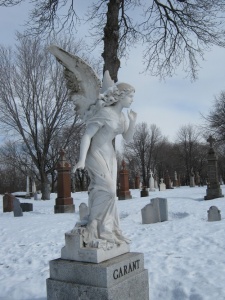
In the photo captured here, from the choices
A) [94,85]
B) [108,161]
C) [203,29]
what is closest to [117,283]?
[108,161]

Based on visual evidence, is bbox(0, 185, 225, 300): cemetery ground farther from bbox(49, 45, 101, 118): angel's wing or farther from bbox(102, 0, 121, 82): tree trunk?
bbox(102, 0, 121, 82): tree trunk

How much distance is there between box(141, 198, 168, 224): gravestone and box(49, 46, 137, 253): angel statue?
252 inches

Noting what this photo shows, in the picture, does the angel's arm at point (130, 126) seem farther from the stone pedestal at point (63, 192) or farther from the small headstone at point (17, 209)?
the stone pedestal at point (63, 192)

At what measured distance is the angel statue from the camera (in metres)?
3.99

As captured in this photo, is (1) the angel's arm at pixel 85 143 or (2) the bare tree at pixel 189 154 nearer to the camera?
(1) the angel's arm at pixel 85 143

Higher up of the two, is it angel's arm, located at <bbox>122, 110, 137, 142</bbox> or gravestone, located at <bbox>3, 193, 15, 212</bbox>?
angel's arm, located at <bbox>122, 110, 137, 142</bbox>

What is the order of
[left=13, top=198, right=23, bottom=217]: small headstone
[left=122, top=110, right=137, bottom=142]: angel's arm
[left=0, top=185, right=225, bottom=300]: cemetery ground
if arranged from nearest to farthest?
[left=122, top=110, right=137, bottom=142]: angel's arm
[left=0, top=185, right=225, bottom=300]: cemetery ground
[left=13, top=198, right=23, bottom=217]: small headstone

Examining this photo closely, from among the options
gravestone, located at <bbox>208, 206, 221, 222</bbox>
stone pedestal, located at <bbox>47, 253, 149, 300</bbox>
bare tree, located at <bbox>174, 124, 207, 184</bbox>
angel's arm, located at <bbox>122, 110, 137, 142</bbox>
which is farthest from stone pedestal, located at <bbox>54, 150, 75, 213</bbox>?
bare tree, located at <bbox>174, 124, 207, 184</bbox>

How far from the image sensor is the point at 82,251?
3797 mm

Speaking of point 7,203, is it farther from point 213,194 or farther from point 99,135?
point 99,135

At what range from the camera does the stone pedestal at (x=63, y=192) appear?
50.3 feet

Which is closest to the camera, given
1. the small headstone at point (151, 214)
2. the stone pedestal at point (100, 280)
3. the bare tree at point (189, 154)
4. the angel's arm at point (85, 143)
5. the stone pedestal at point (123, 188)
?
the stone pedestal at point (100, 280)

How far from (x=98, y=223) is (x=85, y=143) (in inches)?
39.0

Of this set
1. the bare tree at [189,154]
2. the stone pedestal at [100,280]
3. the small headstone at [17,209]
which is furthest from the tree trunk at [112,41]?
the bare tree at [189,154]
